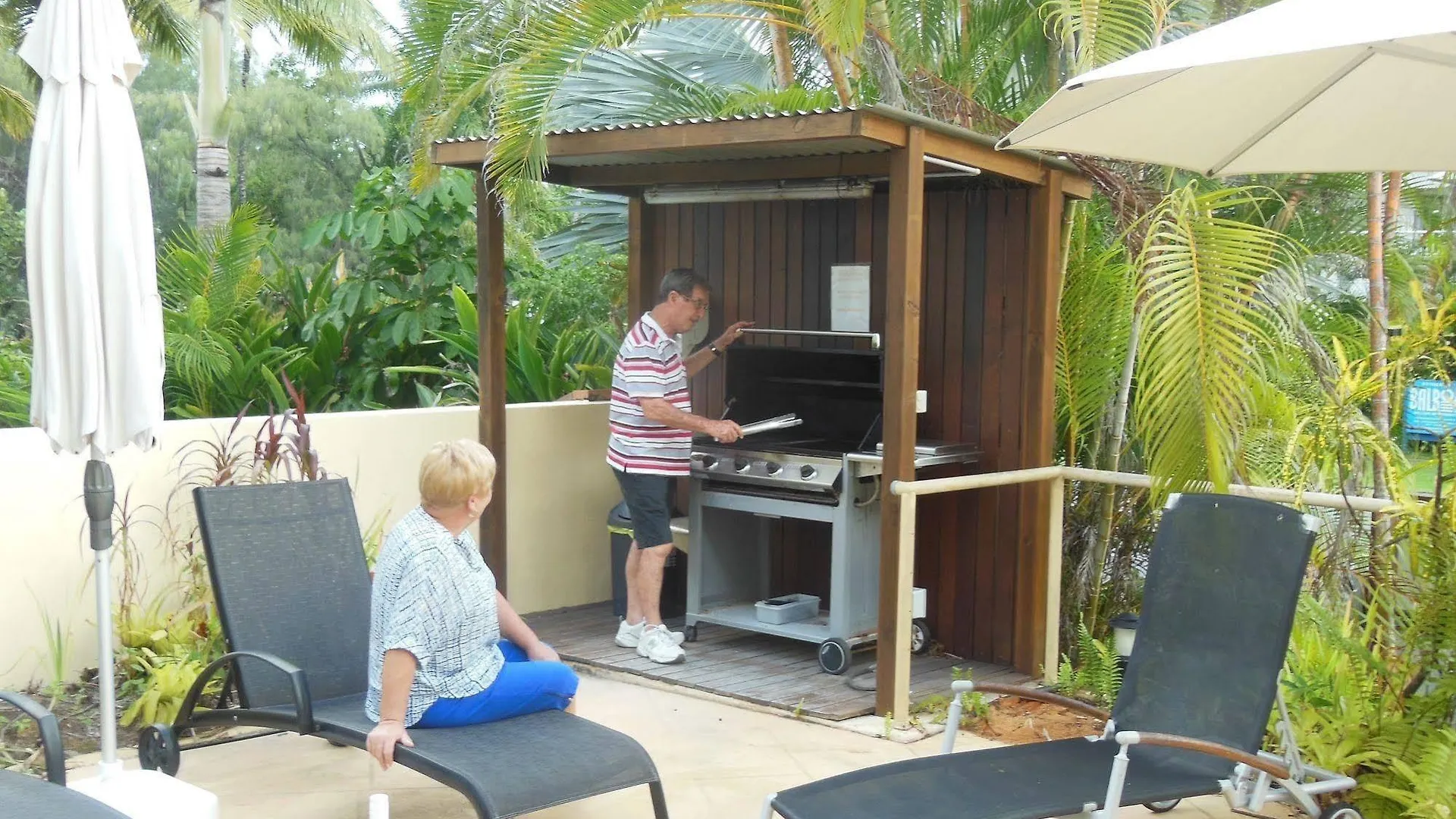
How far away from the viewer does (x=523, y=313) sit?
8508 millimetres

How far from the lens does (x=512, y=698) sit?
13.9ft

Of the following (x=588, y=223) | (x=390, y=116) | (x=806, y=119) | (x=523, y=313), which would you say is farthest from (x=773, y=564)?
(x=390, y=116)

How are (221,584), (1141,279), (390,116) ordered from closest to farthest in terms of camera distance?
(221,584) < (1141,279) < (390,116)

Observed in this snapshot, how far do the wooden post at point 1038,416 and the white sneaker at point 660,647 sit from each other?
1641mm

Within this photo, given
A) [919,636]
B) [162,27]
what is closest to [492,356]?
[919,636]

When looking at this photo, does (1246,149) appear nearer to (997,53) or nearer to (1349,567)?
(1349,567)

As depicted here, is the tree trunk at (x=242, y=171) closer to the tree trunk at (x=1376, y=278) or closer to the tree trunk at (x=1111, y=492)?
the tree trunk at (x=1111, y=492)

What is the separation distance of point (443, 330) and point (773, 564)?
2936 millimetres

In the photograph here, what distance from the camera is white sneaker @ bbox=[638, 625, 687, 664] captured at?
21.1 ft

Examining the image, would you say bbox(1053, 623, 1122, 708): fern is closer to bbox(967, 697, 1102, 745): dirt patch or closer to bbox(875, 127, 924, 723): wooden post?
bbox(967, 697, 1102, 745): dirt patch

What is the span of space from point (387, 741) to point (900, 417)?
101 inches

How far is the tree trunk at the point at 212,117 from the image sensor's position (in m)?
17.9

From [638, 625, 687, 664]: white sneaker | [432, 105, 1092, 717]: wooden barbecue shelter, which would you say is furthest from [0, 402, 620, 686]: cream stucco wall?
[638, 625, 687, 664]: white sneaker

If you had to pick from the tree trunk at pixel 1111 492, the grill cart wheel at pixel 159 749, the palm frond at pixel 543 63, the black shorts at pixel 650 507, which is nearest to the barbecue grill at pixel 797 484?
the black shorts at pixel 650 507
